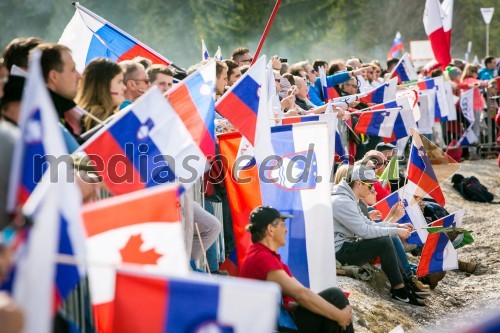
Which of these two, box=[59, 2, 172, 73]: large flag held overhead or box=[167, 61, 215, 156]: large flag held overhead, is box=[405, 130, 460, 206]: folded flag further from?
box=[167, 61, 215, 156]: large flag held overhead

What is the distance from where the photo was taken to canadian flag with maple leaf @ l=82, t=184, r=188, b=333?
4.49 m

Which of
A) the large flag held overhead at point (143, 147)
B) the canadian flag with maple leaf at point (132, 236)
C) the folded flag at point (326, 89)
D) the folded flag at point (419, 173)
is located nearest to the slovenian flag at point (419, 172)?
Answer: the folded flag at point (419, 173)

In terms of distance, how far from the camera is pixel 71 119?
6117 mm

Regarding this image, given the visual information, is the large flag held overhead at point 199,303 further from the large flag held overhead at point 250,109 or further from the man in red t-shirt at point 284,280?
the large flag held overhead at point 250,109

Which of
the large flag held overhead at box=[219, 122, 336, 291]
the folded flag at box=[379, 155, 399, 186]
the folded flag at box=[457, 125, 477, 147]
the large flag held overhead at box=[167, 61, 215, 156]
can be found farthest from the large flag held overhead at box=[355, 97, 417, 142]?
the folded flag at box=[457, 125, 477, 147]

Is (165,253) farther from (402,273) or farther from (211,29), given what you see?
(211,29)

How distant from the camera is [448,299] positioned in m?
9.77

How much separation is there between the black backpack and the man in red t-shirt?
932 cm

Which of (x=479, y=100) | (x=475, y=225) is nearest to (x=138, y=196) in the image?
(x=475, y=225)

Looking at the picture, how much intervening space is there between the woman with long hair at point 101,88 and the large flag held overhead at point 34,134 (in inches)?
82.3

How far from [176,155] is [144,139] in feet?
1.15

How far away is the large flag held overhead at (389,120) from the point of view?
491 inches

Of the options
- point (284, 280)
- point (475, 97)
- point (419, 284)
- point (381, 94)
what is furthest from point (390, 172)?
point (475, 97)

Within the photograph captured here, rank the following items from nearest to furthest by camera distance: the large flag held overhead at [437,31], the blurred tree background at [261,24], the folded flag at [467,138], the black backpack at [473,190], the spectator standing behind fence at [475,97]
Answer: the black backpack at [473,190] → the large flag held overhead at [437,31] → the folded flag at [467,138] → the spectator standing behind fence at [475,97] → the blurred tree background at [261,24]
